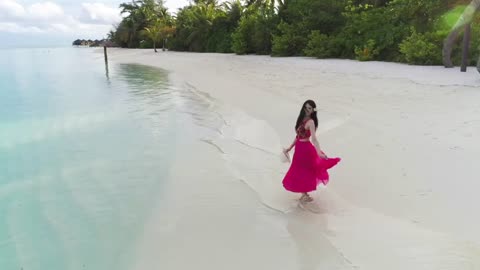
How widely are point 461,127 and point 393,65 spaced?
10.8m

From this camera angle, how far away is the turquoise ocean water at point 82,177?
4.82 metres

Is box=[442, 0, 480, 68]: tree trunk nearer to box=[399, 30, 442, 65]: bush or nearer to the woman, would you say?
box=[399, 30, 442, 65]: bush

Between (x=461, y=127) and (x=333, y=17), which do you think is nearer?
(x=461, y=127)

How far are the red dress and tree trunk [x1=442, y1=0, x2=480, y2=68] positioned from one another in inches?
467

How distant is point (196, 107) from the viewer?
13453mm

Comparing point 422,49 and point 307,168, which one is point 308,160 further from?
point 422,49

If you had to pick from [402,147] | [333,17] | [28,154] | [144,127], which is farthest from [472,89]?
[333,17]

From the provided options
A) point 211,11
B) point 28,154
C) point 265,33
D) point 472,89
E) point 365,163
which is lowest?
point 28,154

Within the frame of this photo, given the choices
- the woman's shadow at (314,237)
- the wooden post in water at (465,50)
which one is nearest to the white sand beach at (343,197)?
the woman's shadow at (314,237)

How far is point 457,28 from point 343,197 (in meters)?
12.2

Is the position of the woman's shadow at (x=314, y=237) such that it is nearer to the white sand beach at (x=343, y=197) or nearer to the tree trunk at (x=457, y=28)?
the white sand beach at (x=343, y=197)

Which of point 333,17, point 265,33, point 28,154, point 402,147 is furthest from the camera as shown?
point 265,33

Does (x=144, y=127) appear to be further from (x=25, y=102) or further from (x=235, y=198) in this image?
(x=25, y=102)

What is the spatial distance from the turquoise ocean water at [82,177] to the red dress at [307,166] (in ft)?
6.94
